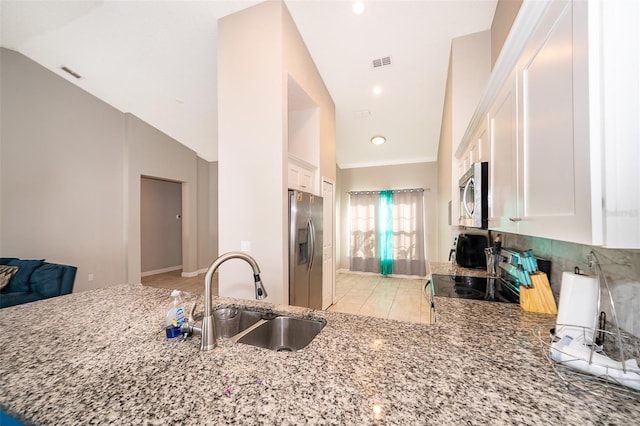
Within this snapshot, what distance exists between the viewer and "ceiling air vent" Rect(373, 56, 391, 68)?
9.83ft

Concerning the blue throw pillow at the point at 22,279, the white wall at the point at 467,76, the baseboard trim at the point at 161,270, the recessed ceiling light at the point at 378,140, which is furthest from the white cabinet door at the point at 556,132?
the baseboard trim at the point at 161,270

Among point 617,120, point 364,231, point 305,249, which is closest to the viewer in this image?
point 617,120

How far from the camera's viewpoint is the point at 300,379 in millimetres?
692

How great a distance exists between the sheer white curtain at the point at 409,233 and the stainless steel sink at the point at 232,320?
508 centimetres

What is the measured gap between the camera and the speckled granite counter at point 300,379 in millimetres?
571

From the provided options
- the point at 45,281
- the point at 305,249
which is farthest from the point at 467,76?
the point at 45,281

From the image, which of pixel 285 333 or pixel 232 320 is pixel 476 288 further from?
pixel 232 320

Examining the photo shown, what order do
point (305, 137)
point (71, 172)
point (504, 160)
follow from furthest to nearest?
→ 1. point (71, 172)
2. point (305, 137)
3. point (504, 160)

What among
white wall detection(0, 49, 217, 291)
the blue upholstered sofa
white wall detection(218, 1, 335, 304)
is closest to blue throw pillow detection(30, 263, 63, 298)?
the blue upholstered sofa

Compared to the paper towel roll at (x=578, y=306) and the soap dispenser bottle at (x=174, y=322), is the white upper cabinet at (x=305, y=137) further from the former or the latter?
the paper towel roll at (x=578, y=306)

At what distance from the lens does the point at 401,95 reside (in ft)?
11.8

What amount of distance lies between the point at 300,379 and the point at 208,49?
11.7 ft

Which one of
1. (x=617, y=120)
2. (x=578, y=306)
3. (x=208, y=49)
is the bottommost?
(x=578, y=306)

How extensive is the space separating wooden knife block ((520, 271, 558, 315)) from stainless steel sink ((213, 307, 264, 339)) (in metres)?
1.37
